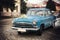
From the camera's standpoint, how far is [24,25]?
1184 centimetres

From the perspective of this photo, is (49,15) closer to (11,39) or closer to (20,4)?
(11,39)

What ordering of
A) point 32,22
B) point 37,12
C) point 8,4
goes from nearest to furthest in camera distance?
point 32,22 < point 37,12 < point 8,4

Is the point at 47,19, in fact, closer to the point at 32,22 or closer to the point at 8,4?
the point at 32,22

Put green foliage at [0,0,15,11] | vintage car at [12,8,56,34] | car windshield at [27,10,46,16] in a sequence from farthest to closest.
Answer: green foliage at [0,0,15,11]
car windshield at [27,10,46,16]
vintage car at [12,8,56,34]

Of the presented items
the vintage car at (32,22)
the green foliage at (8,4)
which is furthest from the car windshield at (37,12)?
the green foliage at (8,4)

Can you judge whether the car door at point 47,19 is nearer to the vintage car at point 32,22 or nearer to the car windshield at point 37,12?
the vintage car at point 32,22

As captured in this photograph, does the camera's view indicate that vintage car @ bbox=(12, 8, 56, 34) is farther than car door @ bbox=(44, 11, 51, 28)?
No

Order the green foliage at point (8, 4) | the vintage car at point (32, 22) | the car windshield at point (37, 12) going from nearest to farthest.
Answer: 1. the vintage car at point (32, 22)
2. the car windshield at point (37, 12)
3. the green foliage at point (8, 4)

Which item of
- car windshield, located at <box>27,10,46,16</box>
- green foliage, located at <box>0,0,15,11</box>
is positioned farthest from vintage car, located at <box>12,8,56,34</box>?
green foliage, located at <box>0,0,15,11</box>

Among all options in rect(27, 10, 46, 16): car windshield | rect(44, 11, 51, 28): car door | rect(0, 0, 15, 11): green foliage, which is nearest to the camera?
rect(44, 11, 51, 28): car door

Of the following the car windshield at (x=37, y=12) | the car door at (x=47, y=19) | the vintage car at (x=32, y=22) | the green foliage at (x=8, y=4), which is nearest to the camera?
the vintage car at (x=32, y=22)

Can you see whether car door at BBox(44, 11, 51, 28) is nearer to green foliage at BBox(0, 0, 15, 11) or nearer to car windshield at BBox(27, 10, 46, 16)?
car windshield at BBox(27, 10, 46, 16)

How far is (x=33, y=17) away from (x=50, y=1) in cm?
1986

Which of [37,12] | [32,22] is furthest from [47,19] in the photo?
[32,22]
